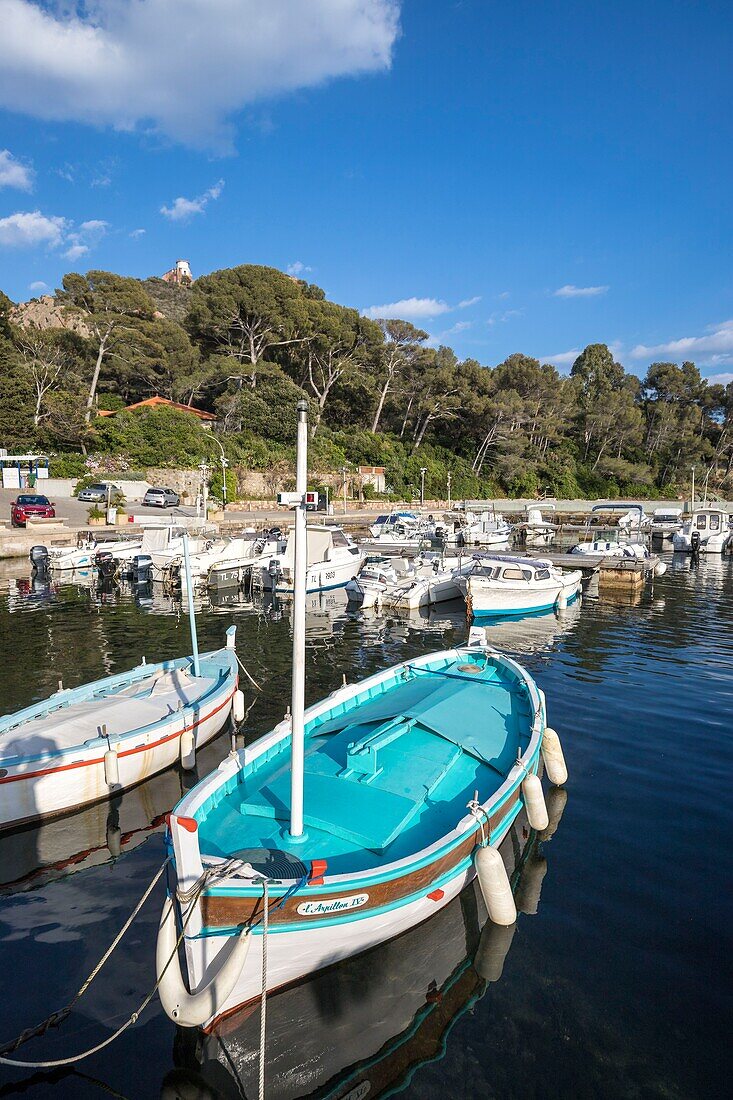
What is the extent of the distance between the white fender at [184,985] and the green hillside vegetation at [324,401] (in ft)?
178

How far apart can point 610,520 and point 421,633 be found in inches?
2157

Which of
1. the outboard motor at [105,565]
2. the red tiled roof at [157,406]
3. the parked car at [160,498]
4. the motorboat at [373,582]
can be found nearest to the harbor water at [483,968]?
the motorboat at [373,582]

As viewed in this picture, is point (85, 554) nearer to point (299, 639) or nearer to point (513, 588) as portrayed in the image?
point (513, 588)

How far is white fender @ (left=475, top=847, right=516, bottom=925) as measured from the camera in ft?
21.7

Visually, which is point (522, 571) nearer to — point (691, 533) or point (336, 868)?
point (336, 868)

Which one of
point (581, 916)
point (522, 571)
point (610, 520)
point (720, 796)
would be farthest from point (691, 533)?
point (581, 916)

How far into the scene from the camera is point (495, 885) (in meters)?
6.62

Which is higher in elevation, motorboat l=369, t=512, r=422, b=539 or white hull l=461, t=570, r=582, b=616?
motorboat l=369, t=512, r=422, b=539

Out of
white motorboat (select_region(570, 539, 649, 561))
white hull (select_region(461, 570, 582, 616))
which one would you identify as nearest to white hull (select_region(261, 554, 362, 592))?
white hull (select_region(461, 570, 582, 616))

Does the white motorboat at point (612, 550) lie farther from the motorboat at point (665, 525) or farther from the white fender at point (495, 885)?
the white fender at point (495, 885)

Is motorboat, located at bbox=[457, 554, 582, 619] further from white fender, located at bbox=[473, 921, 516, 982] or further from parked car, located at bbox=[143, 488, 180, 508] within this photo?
parked car, located at bbox=[143, 488, 180, 508]

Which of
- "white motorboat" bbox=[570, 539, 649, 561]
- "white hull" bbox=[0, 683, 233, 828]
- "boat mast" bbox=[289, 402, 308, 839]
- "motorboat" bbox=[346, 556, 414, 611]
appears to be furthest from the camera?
"white motorboat" bbox=[570, 539, 649, 561]

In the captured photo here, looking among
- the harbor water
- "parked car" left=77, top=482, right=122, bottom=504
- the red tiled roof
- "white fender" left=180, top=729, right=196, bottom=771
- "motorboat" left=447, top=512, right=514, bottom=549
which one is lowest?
the harbor water

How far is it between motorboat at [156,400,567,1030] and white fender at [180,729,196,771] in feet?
9.43
